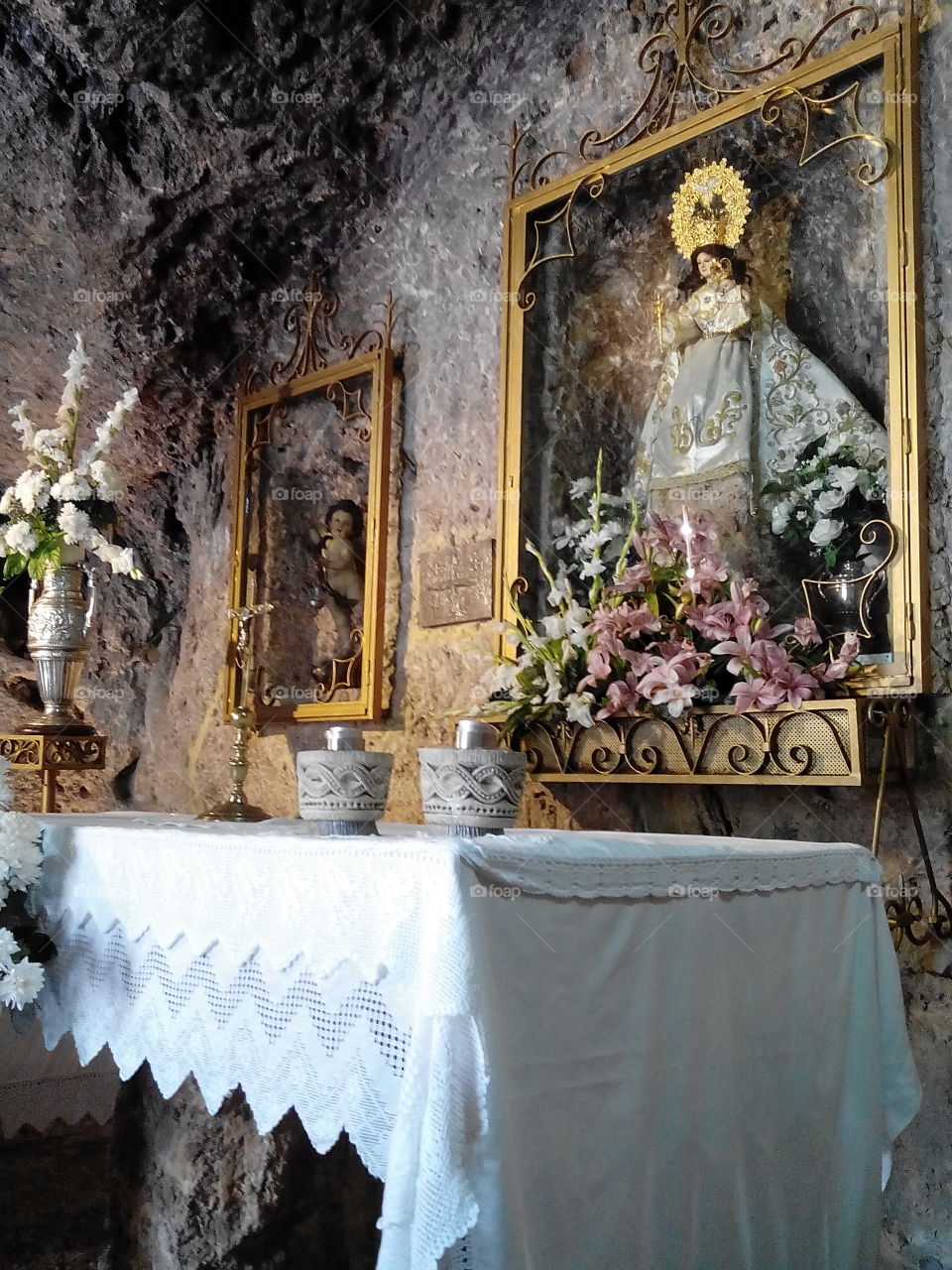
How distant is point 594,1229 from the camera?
128cm

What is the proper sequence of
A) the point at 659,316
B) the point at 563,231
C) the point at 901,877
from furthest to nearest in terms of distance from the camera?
1. the point at 563,231
2. the point at 659,316
3. the point at 901,877

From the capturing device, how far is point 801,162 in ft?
8.82

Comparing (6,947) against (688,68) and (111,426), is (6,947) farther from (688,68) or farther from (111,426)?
(688,68)

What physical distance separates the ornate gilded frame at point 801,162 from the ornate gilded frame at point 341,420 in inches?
22.2

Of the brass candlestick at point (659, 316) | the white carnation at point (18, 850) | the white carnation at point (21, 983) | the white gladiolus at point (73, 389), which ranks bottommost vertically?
the white carnation at point (21, 983)

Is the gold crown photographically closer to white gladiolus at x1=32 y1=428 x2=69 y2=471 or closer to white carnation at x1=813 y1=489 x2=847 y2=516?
white carnation at x1=813 y1=489 x2=847 y2=516

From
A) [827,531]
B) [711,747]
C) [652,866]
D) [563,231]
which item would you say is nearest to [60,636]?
[711,747]

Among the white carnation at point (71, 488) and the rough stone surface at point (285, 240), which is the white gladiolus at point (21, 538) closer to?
the white carnation at point (71, 488)

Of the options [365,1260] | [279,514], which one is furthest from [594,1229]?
[279,514]

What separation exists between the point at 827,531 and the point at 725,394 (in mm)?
535

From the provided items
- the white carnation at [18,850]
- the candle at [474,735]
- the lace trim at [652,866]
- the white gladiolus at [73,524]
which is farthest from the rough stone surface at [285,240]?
the white carnation at [18,850]

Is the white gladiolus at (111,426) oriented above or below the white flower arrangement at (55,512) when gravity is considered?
above

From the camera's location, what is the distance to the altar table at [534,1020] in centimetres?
115

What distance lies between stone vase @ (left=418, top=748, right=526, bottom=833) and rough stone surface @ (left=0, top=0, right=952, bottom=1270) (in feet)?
3.87
